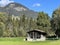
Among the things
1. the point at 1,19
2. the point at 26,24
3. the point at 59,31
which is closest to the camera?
the point at 59,31

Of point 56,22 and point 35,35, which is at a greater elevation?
point 56,22

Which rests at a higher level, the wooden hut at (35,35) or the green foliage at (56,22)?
the green foliage at (56,22)

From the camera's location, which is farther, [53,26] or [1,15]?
[1,15]

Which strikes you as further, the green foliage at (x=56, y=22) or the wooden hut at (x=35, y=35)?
the green foliage at (x=56, y=22)

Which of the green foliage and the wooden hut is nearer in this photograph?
the wooden hut

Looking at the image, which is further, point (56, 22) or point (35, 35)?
point (56, 22)

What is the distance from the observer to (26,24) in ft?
578

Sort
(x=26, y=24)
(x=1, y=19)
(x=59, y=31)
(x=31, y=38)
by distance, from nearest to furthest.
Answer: (x=31, y=38) < (x=59, y=31) < (x=1, y=19) < (x=26, y=24)

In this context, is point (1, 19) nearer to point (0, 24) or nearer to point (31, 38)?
point (0, 24)

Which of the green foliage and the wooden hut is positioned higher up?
the green foliage

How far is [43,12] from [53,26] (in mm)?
29783

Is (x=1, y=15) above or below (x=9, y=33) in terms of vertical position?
above

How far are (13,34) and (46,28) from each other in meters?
21.6

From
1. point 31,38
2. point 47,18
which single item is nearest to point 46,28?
point 47,18
